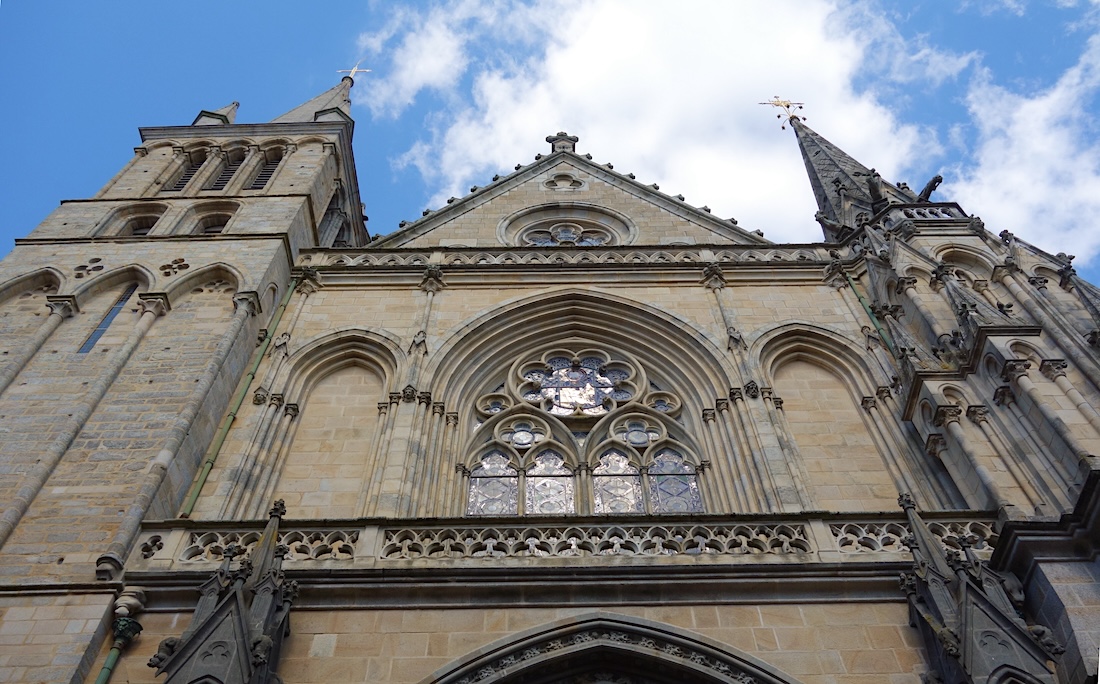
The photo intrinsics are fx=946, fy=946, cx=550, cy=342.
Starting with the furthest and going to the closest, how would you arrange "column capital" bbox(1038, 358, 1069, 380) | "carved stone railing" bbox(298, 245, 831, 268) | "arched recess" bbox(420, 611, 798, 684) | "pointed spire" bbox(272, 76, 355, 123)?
"pointed spire" bbox(272, 76, 355, 123) < "carved stone railing" bbox(298, 245, 831, 268) < "column capital" bbox(1038, 358, 1069, 380) < "arched recess" bbox(420, 611, 798, 684)

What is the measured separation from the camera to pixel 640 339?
14289 mm

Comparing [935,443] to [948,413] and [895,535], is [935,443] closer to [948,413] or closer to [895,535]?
[948,413]

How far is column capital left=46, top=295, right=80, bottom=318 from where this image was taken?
1310 centimetres

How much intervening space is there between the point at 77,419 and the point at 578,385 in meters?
6.48

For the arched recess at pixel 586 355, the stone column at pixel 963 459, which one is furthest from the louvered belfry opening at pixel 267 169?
the stone column at pixel 963 459

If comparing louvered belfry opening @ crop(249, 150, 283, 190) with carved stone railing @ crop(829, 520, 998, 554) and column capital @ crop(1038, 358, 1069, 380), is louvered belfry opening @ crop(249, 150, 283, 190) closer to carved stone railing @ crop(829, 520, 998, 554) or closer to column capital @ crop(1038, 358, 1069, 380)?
carved stone railing @ crop(829, 520, 998, 554)

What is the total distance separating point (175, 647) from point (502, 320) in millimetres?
7457

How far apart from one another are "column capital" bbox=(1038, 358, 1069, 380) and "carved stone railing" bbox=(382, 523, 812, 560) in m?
3.28

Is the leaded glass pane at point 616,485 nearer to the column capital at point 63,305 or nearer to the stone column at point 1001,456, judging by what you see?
the stone column at point 1001,456

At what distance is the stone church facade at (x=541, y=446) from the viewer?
8.33 m

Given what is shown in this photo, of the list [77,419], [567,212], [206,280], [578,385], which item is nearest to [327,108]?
[567,212]

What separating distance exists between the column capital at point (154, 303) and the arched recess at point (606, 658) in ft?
24.6

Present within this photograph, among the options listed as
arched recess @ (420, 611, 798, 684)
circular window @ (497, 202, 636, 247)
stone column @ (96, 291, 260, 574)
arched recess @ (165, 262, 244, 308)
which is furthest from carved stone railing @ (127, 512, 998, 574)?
circular window @ (497, 202, 636, 247)

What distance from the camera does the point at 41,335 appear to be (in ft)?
41.0
